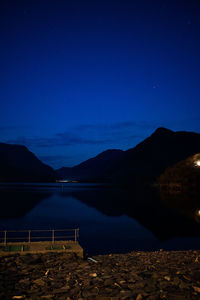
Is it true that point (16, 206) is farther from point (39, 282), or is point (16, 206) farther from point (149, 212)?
point (39, 282)

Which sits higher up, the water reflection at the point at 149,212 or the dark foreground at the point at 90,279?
the dark foreground at the point at 90,279

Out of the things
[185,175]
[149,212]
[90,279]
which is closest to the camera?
[90,279]

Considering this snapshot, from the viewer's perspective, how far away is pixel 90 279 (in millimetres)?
14586

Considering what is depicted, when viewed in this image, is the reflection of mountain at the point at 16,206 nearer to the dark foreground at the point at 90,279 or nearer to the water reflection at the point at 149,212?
the water reflection at the point at 149,212

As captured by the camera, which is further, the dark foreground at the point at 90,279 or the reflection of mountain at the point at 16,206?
the reflection of mountain at the point at 16,206

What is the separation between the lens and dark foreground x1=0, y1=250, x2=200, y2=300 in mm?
12347

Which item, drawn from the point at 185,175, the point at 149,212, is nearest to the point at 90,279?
the point at 149,212

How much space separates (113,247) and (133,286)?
20073 mm

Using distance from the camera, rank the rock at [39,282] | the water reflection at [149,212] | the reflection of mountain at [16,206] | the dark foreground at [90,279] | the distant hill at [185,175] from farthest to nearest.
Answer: the distant hill at [185,175] → the reflection of mountain at [16,206] → the water reflection at [149,212] → the rock at [39,282] → the dark foreground at [90,279]

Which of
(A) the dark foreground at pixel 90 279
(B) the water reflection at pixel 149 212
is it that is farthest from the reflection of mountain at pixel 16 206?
(A) the dark foreground at pixel 90 279

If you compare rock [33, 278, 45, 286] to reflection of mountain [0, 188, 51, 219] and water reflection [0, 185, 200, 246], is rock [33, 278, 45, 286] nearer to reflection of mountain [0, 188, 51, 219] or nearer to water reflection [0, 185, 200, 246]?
water reflection [0, 185, 200, 246]

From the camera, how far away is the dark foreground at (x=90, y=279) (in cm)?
1235

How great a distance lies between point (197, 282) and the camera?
1393 centimetres

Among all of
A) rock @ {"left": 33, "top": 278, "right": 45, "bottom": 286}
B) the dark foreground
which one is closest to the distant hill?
the dark foreground
